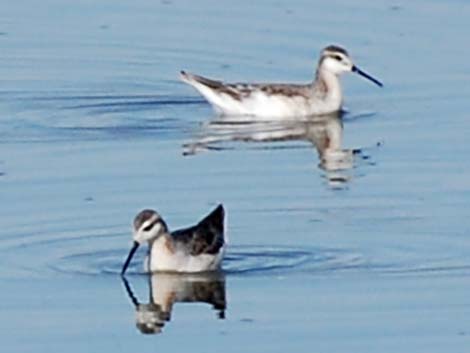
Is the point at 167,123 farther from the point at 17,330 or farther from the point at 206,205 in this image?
the point at 17,330

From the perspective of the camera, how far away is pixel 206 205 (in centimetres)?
1925

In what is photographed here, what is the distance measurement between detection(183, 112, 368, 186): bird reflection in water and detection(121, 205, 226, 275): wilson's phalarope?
2878 millimetres

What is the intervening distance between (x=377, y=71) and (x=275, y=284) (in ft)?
27.3

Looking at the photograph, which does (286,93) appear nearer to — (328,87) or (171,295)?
(328,87)

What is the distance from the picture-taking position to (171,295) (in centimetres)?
1734

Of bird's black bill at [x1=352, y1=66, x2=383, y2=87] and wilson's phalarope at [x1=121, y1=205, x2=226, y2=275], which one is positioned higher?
wilson's phalarope at [x1=121, y1=205, x2=226, y2=275]

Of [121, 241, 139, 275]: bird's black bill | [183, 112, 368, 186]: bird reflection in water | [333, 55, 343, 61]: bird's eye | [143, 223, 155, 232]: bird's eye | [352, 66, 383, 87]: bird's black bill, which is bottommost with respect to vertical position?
[183, 112, 368, 186]: bird reflection in water

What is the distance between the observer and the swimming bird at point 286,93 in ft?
79.6

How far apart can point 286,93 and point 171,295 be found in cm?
731

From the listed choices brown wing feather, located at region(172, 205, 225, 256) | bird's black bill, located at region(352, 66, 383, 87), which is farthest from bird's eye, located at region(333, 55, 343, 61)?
brown wing feather, located at region(172, 205, 225, 256)

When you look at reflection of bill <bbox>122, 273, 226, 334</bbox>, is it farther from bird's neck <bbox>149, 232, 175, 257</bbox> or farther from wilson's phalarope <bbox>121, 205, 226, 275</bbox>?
bird's neck <bbox>149, 232, 175, 257</bbox>

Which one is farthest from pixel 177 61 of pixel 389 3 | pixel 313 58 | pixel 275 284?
pixel 275 284

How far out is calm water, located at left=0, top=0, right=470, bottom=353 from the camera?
1636 centimetres

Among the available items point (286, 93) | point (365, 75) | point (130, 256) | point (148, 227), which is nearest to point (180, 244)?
point (148, 227)
